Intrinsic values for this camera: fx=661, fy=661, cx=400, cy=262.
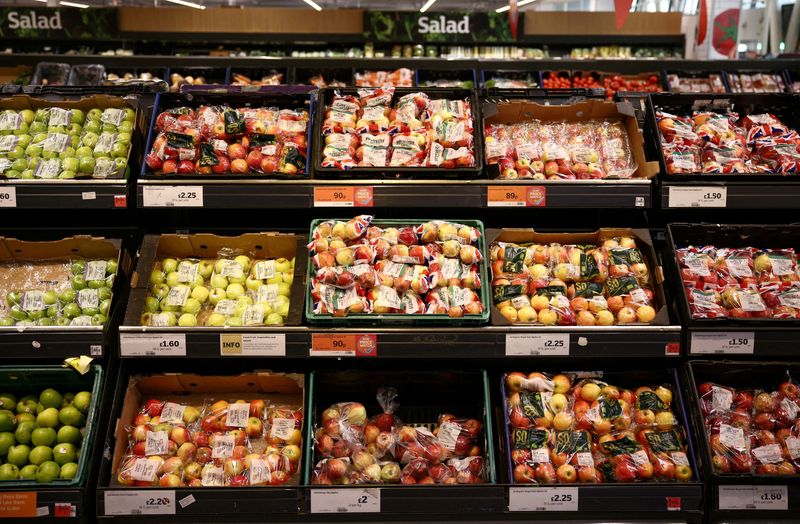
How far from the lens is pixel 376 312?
7.19 feet

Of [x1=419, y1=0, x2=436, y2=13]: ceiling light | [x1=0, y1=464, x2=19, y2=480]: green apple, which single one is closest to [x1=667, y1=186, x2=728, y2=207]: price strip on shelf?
[x1=0, y1=464, x2=19, y2=480]: green apple

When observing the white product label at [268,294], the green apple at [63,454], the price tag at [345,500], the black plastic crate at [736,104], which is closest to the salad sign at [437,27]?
the black plastic crate at [736,104]

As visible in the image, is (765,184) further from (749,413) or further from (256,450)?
(256,450)

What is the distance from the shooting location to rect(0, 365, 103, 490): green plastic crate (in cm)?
205

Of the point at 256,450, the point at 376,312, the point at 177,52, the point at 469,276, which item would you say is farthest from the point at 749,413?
the point at 177,52

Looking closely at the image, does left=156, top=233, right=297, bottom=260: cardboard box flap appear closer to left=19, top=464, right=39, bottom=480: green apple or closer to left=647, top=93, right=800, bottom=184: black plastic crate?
left=19, top=464, right=39, bottom=480: green apple

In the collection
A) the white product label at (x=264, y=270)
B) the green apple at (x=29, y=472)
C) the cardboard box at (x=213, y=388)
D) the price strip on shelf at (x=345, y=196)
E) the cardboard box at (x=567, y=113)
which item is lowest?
the green apple at (x=29, y=472)

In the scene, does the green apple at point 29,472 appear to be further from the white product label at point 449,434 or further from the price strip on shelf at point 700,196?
the price strip on shelf at point 700,196

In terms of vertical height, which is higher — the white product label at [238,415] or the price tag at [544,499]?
the white product label at [238,415]

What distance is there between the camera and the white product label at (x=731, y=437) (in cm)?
214

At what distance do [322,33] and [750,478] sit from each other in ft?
20.5

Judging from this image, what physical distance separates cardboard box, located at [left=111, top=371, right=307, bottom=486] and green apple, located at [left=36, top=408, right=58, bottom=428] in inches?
9.0

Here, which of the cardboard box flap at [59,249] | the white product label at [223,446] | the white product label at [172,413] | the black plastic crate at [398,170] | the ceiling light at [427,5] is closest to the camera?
the white product label at [223,446]

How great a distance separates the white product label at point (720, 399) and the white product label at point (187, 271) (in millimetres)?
1904
